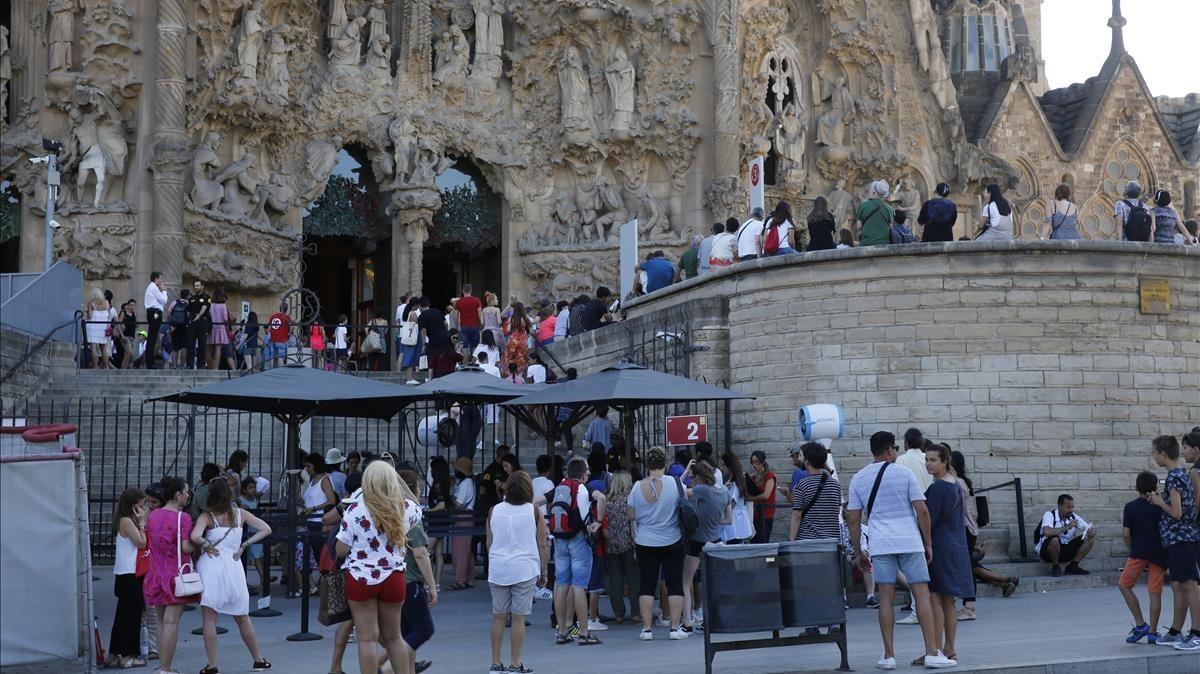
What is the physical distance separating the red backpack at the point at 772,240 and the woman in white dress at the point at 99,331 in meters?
10.1

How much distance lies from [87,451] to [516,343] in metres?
6.03

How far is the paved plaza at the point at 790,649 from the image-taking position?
33.3ft

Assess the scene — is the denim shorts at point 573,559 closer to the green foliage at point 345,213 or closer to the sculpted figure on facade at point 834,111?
the green foliage at point 345,213

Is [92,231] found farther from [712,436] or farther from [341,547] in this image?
[341,547]

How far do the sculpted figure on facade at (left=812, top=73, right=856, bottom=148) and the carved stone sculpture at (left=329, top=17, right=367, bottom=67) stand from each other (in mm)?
9269

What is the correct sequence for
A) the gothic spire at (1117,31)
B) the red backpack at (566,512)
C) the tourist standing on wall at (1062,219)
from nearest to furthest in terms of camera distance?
the red backpack at (566,512), the tourist standing on wall at (1062,219), the gothic spire at (1117,31)

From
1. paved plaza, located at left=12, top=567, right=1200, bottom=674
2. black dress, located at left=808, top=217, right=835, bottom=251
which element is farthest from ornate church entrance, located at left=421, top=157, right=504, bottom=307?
paved plaza, located at left=12, top=567, right=1200, bottom=674

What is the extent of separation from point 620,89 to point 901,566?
19947 millimetres

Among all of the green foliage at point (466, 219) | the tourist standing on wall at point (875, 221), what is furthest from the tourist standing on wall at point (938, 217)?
the green foliage at point (466, 219)

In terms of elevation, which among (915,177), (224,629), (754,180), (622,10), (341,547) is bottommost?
(224,629)

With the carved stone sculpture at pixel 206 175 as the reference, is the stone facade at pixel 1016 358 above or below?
below

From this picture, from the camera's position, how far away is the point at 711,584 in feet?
31.9

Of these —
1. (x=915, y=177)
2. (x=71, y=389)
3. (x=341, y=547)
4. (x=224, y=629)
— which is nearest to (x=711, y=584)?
(x=341, y=547)

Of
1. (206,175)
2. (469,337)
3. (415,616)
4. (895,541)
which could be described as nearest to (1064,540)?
(895,541)
